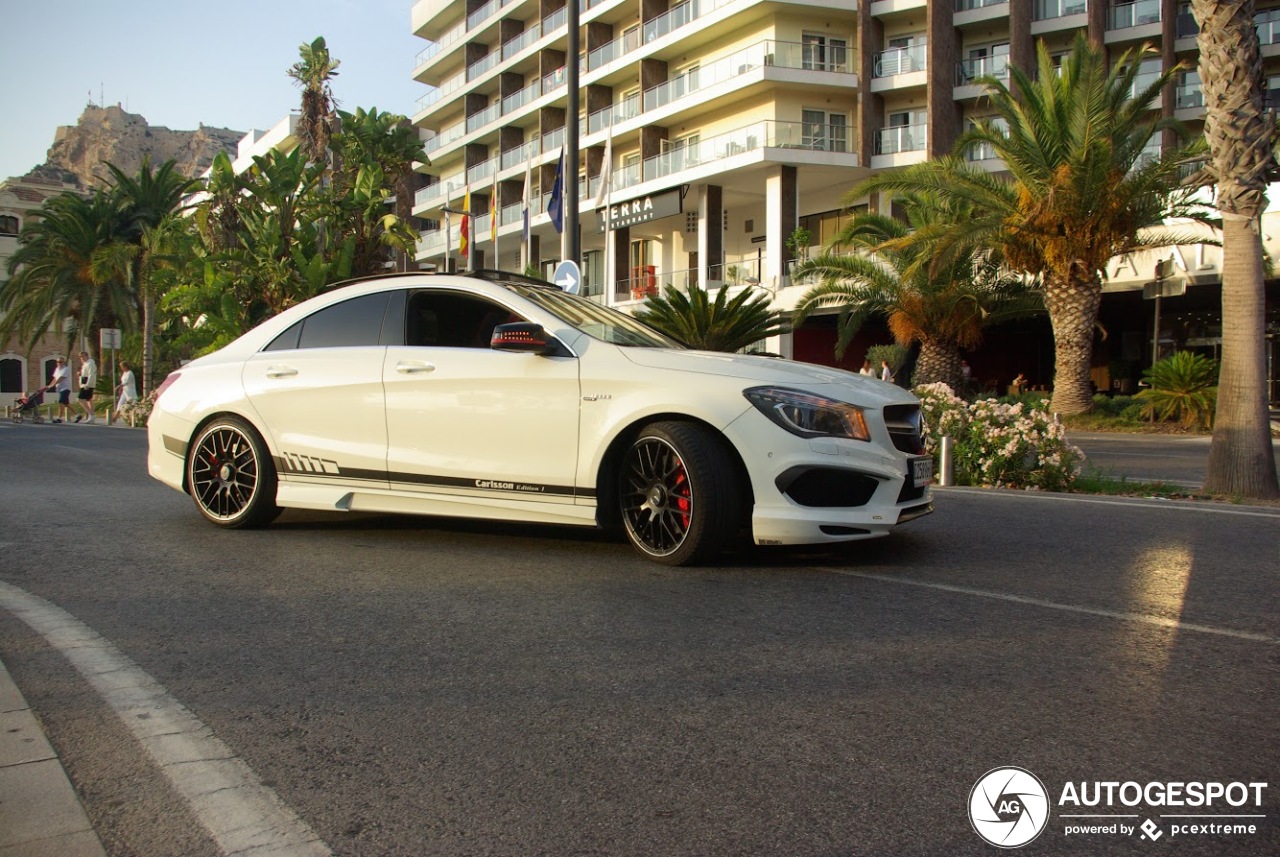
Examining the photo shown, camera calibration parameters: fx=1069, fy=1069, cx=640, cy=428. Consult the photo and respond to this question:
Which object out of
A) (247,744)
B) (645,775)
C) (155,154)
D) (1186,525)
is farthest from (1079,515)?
(155,154)

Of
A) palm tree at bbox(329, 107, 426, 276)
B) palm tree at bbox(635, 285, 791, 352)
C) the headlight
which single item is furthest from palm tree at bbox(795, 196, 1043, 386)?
the headlight

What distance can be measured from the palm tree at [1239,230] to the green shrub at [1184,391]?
1385 cm

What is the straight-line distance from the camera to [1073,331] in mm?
24312

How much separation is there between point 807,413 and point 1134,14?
3924 centimetres

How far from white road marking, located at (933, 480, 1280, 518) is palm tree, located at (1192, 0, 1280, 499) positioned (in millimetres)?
1174

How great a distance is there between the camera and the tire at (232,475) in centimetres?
665

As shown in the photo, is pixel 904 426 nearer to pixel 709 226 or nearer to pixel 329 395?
pixel 329 395

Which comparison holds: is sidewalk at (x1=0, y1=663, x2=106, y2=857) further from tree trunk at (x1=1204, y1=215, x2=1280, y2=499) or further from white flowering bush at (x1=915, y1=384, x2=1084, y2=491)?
tree trunk at (x1=1204, y1=215, x2=1280, y2=499)

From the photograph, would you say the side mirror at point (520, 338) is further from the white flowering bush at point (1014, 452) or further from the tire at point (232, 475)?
the white flowering bush at point (1014, 452)

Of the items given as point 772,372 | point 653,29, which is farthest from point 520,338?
point 653,29

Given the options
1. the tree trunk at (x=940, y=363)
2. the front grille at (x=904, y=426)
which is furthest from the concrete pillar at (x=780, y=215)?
the front grille at (x=904, y=426)

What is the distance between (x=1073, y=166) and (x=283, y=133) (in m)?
66.9

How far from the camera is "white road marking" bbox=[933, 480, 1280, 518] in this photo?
25.2 feet

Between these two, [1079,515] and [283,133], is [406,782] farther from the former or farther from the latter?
[283,133]
